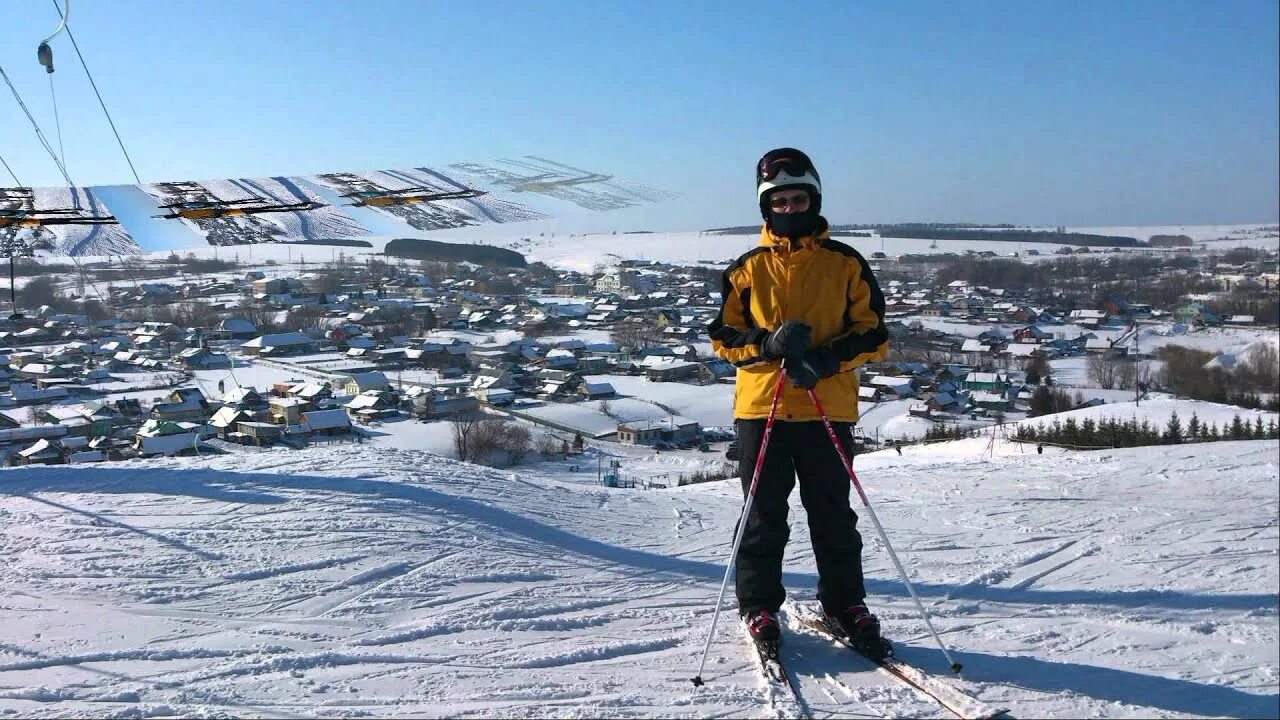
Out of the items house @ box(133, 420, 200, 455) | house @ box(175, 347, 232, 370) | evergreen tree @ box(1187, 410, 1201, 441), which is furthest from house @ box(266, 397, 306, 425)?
evergreen tree @ box(1187, 410, 1201, 441)

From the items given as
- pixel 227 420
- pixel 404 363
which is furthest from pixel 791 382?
pixel 404 363

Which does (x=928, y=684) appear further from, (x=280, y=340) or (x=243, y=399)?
(x=280, y=340)

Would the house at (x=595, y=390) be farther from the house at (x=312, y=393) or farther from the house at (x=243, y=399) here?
the house at (x=243, y=399)

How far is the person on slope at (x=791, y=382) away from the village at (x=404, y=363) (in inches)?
72.1

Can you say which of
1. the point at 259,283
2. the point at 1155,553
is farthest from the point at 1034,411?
the point at 259,283

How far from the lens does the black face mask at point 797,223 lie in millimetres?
3688

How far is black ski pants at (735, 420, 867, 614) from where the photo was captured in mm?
3676

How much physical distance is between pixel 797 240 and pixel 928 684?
5.57 feet

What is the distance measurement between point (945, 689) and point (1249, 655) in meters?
1.18

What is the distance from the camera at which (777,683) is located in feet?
10.9

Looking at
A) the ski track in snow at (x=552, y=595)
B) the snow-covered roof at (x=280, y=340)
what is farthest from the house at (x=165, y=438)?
the snow-covered roof at (x=280, y=340)

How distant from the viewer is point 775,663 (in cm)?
344

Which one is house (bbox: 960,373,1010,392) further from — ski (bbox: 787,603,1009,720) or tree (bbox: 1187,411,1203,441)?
ski (bbox: 787,603,1009,720)

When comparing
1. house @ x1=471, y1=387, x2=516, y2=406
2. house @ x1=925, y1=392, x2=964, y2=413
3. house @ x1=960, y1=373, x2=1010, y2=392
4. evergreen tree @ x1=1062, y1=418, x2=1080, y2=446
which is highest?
evergreen tree @ x1=1062, y1=418, x2=1080, y2=446
